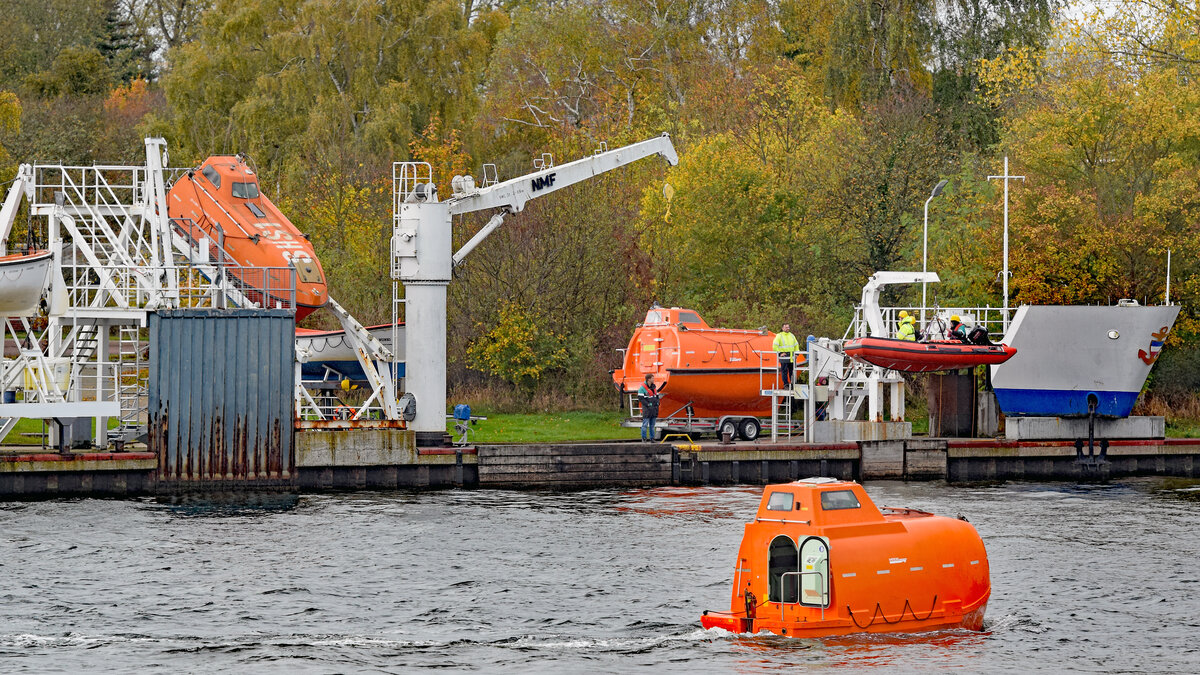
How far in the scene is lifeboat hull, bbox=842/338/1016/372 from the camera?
41.1 m

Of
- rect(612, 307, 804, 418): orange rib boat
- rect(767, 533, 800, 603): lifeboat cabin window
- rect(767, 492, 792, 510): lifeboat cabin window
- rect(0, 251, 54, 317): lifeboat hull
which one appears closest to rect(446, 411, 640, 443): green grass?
rect(612, 307, 804, 418): orange rib boat

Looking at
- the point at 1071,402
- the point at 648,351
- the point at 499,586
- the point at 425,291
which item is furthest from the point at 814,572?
the point at 1071,402

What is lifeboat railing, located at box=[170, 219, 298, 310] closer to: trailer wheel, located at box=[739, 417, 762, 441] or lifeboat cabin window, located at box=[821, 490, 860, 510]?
trailer wheel, located at box=[739, 417, 762, 441]

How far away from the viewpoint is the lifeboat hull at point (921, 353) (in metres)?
41.1

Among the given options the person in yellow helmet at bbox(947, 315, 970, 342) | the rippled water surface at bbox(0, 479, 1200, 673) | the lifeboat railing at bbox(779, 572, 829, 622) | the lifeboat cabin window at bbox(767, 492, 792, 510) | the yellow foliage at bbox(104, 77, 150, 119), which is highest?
the yellow foliage at bbox(104, 77, 150, 119)

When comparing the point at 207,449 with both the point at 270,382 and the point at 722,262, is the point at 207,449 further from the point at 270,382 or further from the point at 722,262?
the point at 722,262

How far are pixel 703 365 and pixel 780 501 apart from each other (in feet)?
72.2

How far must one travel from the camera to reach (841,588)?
2123 centimetres

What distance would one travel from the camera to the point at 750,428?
44000mm

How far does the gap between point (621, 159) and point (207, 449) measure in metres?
14.0

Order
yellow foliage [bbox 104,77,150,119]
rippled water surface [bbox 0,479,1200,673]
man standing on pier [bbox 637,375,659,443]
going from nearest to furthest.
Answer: rippled water surface [bbox 0,479,1200,673]
man standing on pier [bbox 637,375,659,443]
yellow foliage [bbox 104,77,150,119]

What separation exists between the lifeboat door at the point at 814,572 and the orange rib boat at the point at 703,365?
22.0 m

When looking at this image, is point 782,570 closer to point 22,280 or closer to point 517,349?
point 22,280

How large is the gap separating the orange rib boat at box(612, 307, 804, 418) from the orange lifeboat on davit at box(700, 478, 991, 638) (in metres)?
21.3
